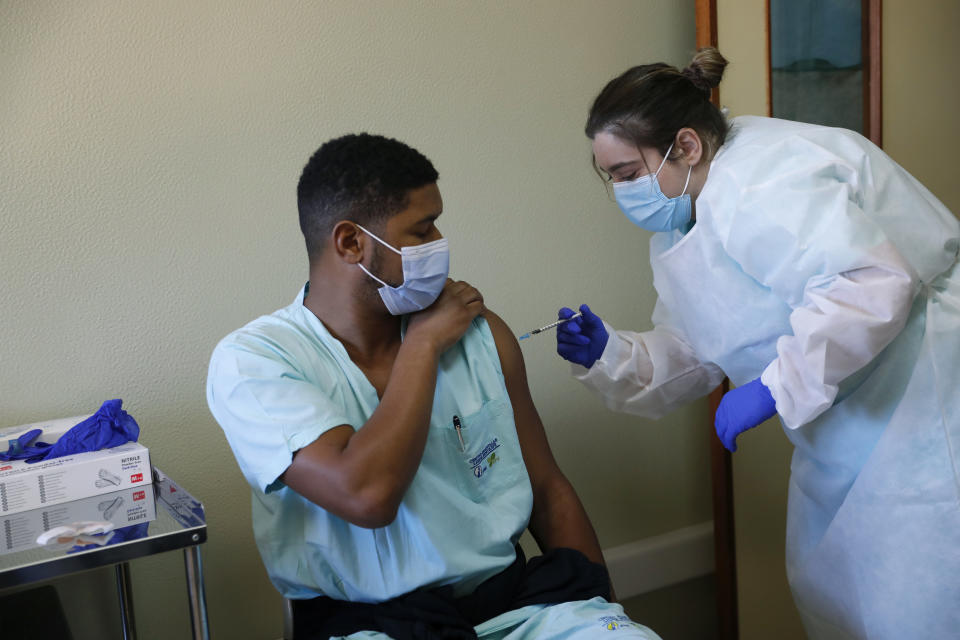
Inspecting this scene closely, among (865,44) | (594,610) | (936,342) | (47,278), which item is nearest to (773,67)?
(865,44)

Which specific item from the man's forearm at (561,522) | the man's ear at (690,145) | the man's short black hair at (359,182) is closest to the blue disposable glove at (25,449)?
the man's short black hair at (359,182)

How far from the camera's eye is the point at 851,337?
1334 mm

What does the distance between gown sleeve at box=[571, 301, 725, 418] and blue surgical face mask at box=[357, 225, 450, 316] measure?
1.58 ft

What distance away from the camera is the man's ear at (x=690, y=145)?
1576 millimetres

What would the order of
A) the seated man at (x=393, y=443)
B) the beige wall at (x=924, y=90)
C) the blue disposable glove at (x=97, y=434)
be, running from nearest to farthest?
the seated man at (x=393, y=443), the blue disposable glove at (x=97, y=434), the beige wall at (x=924, y=90)

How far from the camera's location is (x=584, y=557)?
1.43 m

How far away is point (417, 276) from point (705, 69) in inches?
27.5

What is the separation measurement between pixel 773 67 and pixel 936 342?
106cm

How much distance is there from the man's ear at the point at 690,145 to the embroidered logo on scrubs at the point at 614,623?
84cm

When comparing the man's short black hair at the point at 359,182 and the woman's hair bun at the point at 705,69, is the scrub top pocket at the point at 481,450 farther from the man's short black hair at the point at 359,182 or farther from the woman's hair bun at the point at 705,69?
the woman's hair bun at the point at 705,69

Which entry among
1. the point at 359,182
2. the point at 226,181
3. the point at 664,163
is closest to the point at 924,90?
the point at 664,163

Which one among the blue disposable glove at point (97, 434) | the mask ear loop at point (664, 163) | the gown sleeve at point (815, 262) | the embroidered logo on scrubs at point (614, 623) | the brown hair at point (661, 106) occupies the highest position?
the brown hair at point (661, 106)

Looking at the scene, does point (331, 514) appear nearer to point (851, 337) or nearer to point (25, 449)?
point (25, 449)

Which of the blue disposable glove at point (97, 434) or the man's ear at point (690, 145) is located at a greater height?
the man's ear at point (690, 145)
